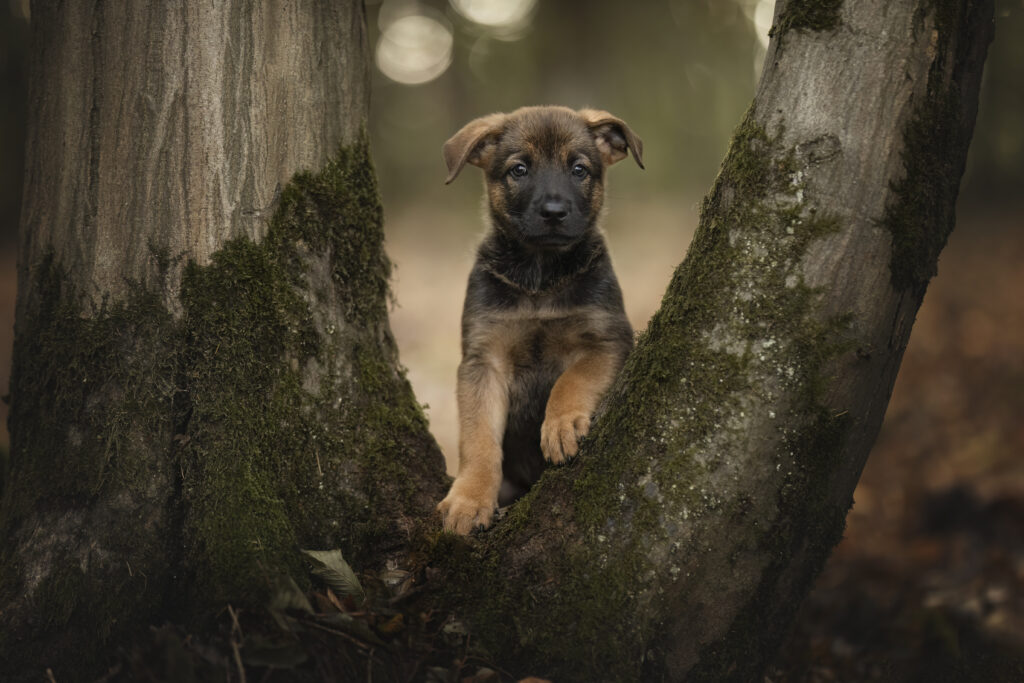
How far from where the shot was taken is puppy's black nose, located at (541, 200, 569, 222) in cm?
422

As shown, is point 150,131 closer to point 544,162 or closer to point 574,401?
point 574,401

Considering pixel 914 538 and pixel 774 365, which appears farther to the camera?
pixel 914 538

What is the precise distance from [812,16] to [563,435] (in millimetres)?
1887

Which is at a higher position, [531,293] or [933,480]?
[531,293]

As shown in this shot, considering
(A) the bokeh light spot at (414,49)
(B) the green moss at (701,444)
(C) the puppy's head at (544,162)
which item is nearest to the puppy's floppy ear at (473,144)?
(C) the puppy's head at (544,162)

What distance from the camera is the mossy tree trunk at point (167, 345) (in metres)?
2.96

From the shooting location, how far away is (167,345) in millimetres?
3102

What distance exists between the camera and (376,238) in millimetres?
3805

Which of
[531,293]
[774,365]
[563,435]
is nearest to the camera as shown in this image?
[774,365]

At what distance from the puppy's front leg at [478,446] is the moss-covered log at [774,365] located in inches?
25.0

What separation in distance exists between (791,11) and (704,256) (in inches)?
36.5

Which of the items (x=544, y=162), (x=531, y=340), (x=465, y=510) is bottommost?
(x=465, y=510)

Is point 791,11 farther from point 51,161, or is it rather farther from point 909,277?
point 51,161

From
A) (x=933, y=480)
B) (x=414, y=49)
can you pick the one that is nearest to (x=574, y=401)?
(x=933, y=480)
